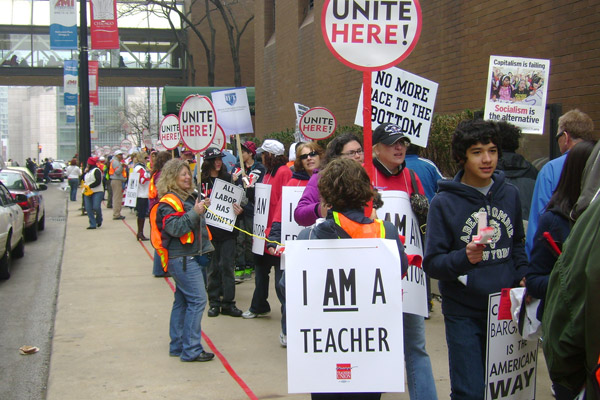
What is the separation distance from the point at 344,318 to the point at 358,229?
50 centimetres

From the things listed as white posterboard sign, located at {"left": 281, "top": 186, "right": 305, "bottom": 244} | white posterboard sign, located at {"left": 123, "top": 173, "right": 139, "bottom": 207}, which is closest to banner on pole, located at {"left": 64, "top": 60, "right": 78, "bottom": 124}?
white posterboard sign, located at {"left": 123, "top": 173, "right": 139, "bottom": 207}

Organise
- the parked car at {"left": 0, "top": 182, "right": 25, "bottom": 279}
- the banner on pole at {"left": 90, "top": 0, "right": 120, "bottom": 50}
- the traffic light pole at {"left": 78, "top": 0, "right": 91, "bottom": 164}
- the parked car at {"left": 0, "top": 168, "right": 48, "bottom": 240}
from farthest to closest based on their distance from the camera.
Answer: the traffic light pole at {"left": 78, "top": 0, "right": 91, "bottom": 164}, the banner on pole at {"left": 90, "top": 0, "right": 120, "bottom": 50}, the parked car at {"left": 0, "top": 168, "right": 48, "bottom": 240}, the parked car at {"left": 0, "top": 182, "right": 25, "bottom": 279}

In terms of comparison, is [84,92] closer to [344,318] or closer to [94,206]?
→ [94,206]

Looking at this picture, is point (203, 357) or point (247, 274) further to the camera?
point (247, 274)

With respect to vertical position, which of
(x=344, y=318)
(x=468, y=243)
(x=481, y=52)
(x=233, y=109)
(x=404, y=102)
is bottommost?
(x=344, y=318)

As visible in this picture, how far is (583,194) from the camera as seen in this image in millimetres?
2740

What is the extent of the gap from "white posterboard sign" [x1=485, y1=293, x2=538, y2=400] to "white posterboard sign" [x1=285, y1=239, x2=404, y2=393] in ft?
1.54

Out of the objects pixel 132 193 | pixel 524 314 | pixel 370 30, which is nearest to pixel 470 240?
pixel 524 314

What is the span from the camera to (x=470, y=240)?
12.5 feet

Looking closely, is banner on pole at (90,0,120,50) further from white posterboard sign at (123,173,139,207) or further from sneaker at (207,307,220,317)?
sneaker at (207,307,220,317)

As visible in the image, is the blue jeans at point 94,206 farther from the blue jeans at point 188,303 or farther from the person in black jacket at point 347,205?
the person in black jacket at point 347,205

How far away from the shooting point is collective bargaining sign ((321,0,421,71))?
4.41m

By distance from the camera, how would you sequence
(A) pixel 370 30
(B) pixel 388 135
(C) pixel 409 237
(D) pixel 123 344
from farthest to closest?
(D) pixel 123 344
(B) pixel 388 135
(C) pixel 409 237
(A) pixel 370 30

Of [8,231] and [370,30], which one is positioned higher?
[370,30]
